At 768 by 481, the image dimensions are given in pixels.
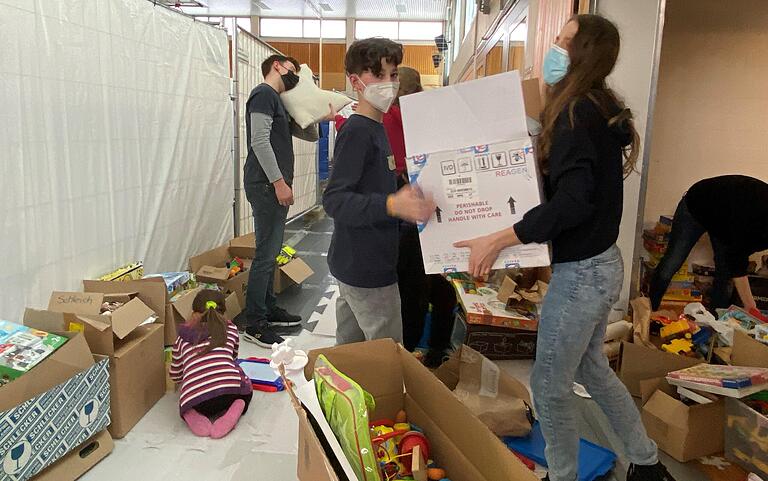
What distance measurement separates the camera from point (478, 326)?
282 cm

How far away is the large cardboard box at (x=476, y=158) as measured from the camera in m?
1.40

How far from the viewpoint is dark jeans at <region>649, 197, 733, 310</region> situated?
3.13 metres

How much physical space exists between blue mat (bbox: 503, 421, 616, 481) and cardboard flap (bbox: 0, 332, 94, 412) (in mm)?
1497

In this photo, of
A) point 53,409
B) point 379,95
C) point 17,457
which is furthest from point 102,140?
point 379,95

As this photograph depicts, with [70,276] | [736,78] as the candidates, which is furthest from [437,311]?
[736,78]

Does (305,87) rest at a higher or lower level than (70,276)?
higher

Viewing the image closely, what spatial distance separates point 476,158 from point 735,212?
2.28 m

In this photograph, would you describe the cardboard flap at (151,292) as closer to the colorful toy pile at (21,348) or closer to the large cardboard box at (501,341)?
the colorful toy pile at (21,348)

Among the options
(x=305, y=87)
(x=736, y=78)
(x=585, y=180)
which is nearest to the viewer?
(x=585, y=180)

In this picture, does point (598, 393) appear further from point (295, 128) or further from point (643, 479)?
point (295, 128)

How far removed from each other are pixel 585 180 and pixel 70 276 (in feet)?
7.80

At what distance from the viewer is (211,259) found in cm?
363

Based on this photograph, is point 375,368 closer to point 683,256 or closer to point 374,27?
point 683,256

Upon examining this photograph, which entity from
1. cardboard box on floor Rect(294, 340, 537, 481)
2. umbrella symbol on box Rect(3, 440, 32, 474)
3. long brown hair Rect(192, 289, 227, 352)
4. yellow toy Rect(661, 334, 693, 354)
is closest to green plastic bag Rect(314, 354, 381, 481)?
cardboard box on floor Rect(294, 340, 537, 481)
